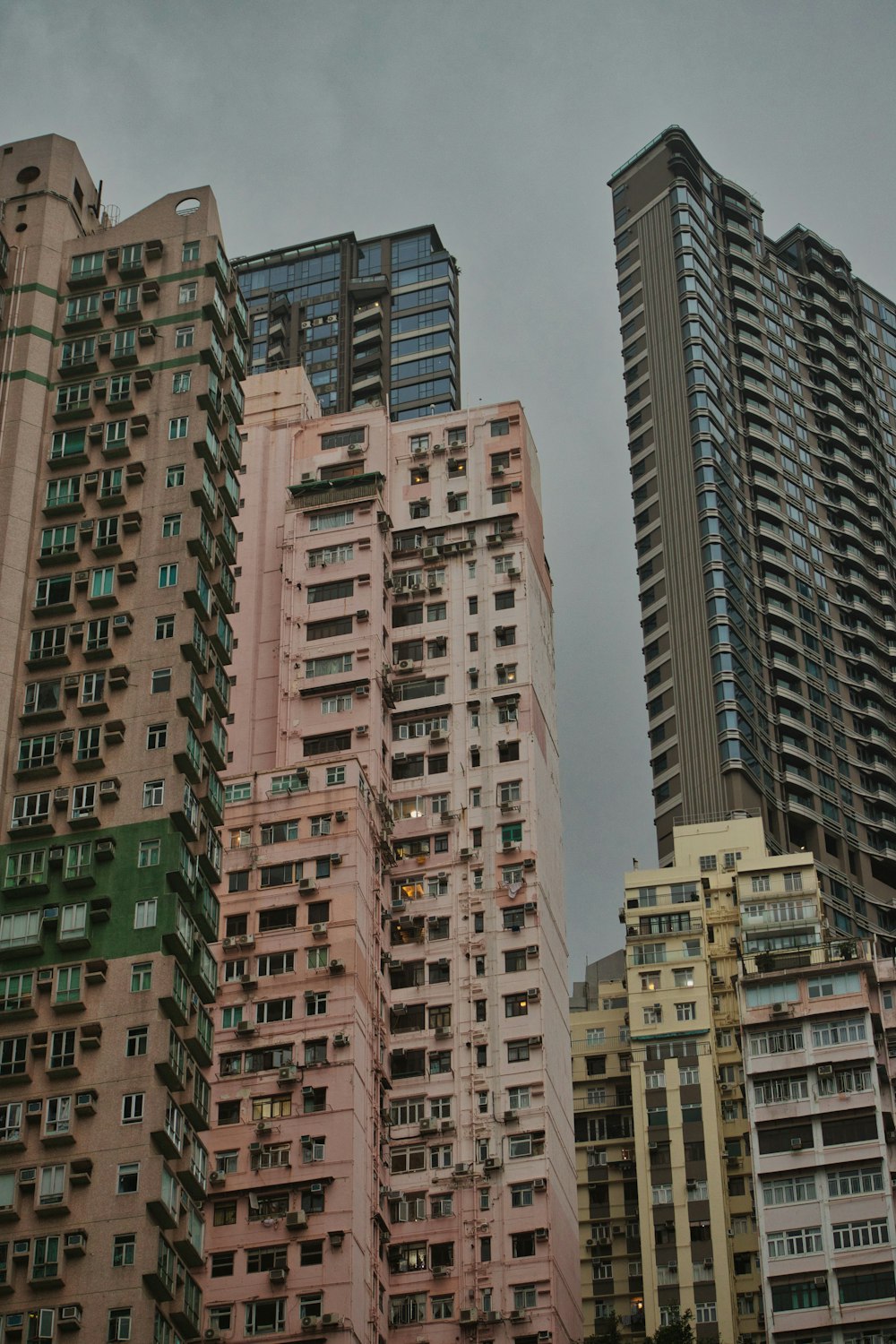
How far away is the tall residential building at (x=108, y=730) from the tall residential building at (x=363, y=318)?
74.5 m

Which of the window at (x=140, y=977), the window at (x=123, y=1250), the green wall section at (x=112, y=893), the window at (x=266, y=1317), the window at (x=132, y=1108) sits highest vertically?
the green wall section at (x=112, y=893)

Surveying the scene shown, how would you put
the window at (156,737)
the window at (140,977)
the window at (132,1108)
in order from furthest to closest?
1. the window at (156,737)
2. the window at (140,977)
3. the window at (132,1108)

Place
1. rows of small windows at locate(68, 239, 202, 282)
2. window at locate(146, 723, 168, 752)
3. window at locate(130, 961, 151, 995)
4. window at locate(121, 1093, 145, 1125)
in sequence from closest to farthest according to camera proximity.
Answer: window at locate(121, 1093, 145, 1125)
window at locate(130, 961, 151, 995)
window at locate(146, 723, 168, 752)
rows of small windows at locate(68, 239, 202, 282)

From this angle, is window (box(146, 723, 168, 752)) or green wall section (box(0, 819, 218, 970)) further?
window (box(146, 723, 168, 752))

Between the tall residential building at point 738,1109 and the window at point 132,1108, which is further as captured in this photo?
the tall residential building at point 738,1109

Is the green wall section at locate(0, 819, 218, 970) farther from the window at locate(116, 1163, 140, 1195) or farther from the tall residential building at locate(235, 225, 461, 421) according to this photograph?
the tall residential building at locate(235, 225, 461, 421)

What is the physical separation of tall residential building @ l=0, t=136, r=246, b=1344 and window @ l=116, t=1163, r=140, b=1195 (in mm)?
59

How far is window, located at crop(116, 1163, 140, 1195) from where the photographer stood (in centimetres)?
6241

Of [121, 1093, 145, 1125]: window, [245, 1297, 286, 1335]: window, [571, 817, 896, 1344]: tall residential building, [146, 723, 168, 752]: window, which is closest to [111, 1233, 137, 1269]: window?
[121, 1093, 145, 1125]: window

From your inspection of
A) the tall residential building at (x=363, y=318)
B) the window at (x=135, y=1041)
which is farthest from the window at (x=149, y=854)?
the tall residential building at (x=363, y=318)

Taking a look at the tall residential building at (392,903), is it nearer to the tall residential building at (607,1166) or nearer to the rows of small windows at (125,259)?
the tall residential building at (607,1166)

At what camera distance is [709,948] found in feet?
384

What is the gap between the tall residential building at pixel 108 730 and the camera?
62.7 m

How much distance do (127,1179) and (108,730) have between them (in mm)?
15690
